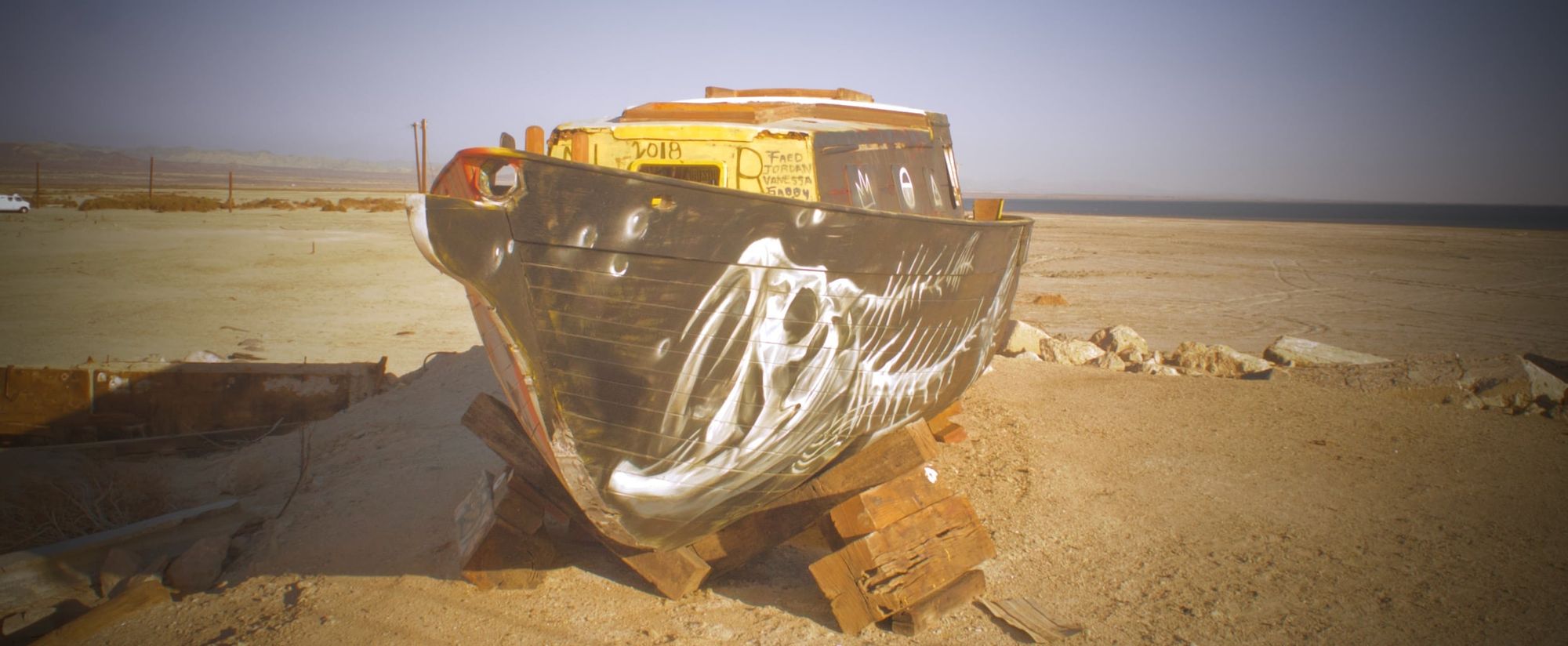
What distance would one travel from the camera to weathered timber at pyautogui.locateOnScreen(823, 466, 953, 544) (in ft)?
12.0

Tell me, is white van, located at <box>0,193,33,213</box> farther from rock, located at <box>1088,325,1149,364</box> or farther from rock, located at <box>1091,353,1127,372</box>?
rock, located at <box>1091,353,1127,372</box>

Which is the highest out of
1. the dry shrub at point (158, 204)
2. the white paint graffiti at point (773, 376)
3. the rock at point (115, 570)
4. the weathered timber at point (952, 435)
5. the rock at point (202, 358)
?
the dry shrub at point (158, 204)

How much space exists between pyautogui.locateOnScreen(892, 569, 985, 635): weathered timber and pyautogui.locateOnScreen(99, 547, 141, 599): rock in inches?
152

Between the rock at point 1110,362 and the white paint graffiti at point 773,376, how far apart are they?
16.2ft

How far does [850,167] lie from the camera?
4293 millimetres

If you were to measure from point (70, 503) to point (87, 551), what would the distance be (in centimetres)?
97

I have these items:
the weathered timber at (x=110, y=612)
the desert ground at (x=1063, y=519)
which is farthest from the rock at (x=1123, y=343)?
the weathered timber at (x=110, y=612)

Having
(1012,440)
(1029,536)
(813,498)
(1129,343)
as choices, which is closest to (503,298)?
(813,498)

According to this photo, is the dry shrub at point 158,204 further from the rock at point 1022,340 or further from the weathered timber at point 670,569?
the weathered timber at point 670,569

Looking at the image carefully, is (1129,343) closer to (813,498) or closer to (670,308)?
(813,498)

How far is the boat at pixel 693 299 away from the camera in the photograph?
10.0ft

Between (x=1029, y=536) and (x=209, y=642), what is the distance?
380 cm

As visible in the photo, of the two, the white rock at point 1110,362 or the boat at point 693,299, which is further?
the white rock at point 1110,362

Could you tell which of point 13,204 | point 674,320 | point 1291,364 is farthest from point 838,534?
point 13,204
